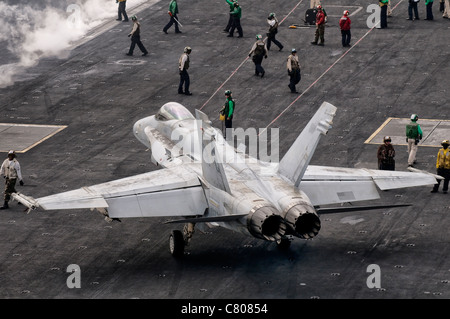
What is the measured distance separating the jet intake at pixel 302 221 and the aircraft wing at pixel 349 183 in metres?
2.88

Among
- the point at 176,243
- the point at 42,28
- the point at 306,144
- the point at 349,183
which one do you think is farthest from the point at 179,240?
the point at 42,28

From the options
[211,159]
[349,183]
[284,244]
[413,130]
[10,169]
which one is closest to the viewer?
[211,159]

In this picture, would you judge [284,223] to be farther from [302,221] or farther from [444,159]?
[444,159]

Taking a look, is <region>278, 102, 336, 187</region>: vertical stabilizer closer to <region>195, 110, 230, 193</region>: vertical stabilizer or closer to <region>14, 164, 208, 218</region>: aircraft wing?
<region>195, 110, 230, 193</region>: vertical stabilizer

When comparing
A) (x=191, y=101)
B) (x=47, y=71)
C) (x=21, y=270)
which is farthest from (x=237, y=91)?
(x=21, y=270)

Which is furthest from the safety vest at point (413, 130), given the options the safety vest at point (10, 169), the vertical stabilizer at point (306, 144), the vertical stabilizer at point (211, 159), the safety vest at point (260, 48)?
the safety vest at point (10, 169)

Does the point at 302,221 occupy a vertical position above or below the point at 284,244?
above

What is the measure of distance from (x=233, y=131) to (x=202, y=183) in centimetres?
1317

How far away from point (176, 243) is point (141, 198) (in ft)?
7.51

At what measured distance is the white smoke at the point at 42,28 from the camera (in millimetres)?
56719

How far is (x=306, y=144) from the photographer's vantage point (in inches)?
1185

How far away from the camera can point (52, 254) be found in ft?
109
